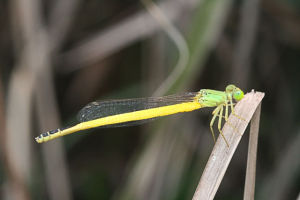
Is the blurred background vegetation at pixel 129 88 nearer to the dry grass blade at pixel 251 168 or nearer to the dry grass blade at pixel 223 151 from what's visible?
the dry grass blade at pixel 223 151

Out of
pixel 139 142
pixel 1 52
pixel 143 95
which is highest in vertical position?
pixel 1 52

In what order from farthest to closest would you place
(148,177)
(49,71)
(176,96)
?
1. (49,71)
2. (148,177)
3. (176,96)

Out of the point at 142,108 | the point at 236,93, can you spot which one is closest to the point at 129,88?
the point at 142,108

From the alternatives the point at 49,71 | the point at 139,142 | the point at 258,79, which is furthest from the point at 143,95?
the point at 258,79

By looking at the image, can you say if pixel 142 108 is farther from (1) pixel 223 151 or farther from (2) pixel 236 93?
(1) pixel 223 151

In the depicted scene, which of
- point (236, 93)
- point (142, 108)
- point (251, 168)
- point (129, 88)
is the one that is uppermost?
point (129, 88)

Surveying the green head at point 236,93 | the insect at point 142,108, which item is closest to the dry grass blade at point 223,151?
the green head at point 236,93

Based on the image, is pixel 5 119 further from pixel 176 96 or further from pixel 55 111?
pixel 176 96
